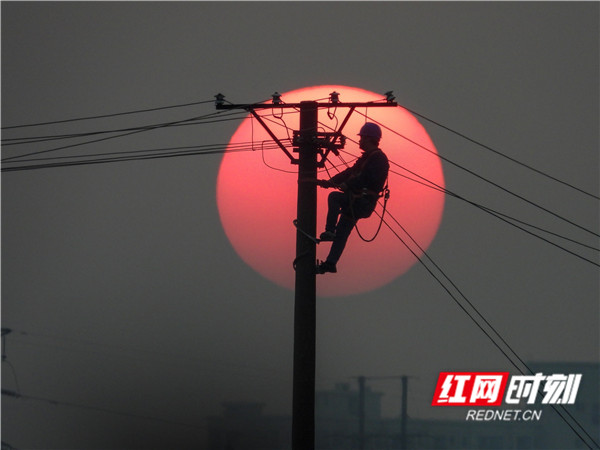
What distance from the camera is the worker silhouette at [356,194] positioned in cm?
1709

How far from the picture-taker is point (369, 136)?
17.4 m

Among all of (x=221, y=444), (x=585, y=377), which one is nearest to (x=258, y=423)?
(x=221, y=444)

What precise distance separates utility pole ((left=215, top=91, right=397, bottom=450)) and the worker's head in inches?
18.7

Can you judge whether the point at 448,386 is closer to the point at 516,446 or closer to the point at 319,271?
the point at 319,271

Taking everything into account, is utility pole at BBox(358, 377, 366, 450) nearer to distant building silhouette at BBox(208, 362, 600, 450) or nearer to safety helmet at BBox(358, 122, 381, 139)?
distant building silhouette at BBox(208, 362, 600, 450)

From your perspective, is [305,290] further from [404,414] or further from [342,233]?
[404,414]

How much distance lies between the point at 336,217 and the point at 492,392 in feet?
122

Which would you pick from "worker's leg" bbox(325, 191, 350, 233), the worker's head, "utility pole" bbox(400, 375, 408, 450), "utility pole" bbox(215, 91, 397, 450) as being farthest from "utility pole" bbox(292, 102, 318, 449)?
"utility pole" bbox(400, 375, 408, 450)

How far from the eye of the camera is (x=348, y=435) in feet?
221

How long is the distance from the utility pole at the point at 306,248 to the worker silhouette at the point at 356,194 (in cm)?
56

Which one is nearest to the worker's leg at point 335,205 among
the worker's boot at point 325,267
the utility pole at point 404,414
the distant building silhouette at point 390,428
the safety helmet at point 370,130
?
the worker's boot at point 325,267

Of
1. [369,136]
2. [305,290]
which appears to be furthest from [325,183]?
[305,290]

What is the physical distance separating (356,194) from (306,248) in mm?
1336

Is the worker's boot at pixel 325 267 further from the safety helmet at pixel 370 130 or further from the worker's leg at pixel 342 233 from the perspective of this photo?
the safety helmet at pixel 370 130
